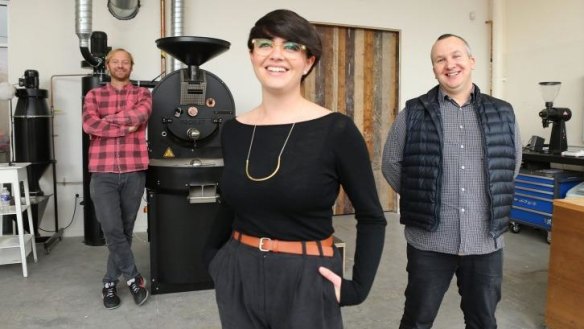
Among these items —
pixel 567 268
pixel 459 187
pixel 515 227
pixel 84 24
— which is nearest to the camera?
pixel 459 187

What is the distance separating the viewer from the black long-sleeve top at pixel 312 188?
1.10m

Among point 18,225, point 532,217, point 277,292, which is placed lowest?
point 532,217

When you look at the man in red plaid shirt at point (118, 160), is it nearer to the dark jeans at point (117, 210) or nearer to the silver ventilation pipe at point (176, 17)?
the dark jeans at point (117, 210)

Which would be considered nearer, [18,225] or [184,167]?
[184,167]

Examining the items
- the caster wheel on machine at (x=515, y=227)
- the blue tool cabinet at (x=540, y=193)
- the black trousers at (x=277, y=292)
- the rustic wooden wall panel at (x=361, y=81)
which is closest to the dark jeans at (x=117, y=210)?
the black trousers at (x=277, y=292)

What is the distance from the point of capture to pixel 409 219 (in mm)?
1919

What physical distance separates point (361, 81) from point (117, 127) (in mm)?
3308

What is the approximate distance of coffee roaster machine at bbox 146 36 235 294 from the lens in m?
2.93

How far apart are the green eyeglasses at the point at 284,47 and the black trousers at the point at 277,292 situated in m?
0.47

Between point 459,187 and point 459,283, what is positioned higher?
point 459,187

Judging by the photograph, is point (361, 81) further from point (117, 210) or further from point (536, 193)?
point (117, 210)

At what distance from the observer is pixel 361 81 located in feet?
17.9

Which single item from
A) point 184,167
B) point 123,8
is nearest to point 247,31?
point 123,8

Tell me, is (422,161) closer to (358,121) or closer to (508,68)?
(358,121)
